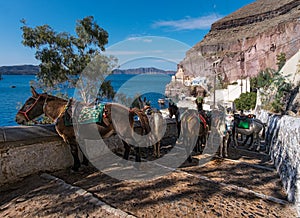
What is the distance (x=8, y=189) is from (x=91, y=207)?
6.26 feet

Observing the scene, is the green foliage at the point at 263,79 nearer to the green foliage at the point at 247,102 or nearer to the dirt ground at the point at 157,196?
the green foliage at the point at 247,102

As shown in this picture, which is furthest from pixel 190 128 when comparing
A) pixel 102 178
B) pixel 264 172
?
pixel 102 178

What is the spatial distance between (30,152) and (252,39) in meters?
79.8

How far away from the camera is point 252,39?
70.1 metres

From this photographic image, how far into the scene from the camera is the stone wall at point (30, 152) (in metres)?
3.95

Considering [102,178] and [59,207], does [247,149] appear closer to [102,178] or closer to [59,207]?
[102,178]

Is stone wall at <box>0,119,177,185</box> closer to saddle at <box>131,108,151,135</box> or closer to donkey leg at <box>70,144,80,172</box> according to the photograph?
donkey leg at <box>70,144,80,172</box>

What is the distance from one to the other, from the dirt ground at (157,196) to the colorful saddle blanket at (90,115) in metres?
1.18

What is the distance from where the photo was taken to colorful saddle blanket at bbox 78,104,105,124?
4.57 meters

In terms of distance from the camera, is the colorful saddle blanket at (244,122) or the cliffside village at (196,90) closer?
the colorful saddle blanket at (244,122)

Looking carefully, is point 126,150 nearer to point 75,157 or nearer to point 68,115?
point 75,157

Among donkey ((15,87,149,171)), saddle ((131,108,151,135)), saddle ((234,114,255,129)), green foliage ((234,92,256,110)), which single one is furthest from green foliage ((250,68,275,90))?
donkey ((15,87,149,171))

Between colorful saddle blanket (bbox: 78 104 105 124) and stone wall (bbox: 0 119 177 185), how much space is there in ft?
2.43

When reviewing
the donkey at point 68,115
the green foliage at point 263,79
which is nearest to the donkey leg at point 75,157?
the donkey at point 68,115
